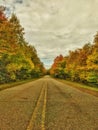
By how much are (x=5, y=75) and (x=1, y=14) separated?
12344 millimetres

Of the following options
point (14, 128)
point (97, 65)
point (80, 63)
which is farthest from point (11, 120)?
point (80, 63)

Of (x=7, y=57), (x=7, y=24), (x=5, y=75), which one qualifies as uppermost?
(x=7, y=24)

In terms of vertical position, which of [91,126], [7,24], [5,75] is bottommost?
[91,126]

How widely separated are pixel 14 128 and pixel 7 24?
82.4ft

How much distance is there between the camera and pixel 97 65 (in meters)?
35.1

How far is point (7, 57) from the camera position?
39375 millimetres

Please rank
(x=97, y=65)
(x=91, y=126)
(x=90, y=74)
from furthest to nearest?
1. (x=90, y=74)
2. (x=97, y=65)
3. (x=91, y=126)

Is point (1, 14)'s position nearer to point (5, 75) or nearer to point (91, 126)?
point (5, 75)

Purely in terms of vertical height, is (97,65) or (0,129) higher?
(97,65)

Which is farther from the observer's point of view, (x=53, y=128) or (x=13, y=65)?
(x=13, y=65)

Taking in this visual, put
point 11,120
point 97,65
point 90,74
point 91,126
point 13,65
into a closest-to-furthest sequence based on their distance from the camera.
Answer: point 91,126 < point 11,120 < point 97,65 < point 90,74 < point 13,65

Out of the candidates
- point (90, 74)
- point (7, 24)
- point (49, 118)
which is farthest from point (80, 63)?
point (49, 118)

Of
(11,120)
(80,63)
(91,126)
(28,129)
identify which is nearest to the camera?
(28,129)

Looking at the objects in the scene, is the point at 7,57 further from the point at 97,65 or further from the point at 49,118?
the point at 49,118
